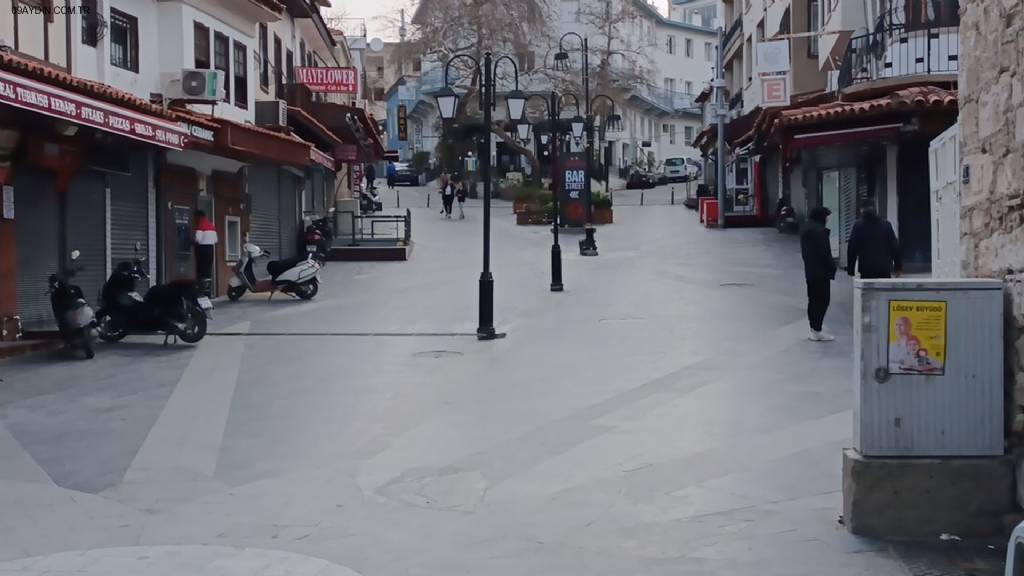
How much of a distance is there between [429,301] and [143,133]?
6.40 metres

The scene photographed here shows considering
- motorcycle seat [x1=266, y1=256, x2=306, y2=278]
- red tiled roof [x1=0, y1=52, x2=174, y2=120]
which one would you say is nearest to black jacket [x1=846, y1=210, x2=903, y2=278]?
red tiled roof [x1=0, y1=52, x2=174, y2=120]

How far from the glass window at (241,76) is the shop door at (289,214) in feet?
8.99

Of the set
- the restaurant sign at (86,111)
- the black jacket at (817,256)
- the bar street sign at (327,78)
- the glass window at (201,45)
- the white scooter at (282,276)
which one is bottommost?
the white scooter at (282,276)

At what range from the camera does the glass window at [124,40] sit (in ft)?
65.9

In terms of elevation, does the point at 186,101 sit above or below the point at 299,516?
above

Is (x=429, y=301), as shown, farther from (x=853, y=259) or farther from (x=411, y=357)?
(x=853, y=259)

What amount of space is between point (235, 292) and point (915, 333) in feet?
57.2

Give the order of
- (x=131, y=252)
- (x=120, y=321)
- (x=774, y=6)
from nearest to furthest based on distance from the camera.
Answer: (x=120, y=321) < (x=131, y=252) < (x=774, y=6)

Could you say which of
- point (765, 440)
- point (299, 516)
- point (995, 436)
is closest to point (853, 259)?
point (765, 440)

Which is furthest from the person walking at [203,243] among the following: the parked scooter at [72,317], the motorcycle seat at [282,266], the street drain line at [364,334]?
the parked scooter at [72,317]

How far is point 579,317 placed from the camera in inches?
699

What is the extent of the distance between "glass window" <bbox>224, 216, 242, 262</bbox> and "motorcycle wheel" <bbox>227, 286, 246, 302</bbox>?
1.50 m

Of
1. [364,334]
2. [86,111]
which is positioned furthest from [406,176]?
[86,111]

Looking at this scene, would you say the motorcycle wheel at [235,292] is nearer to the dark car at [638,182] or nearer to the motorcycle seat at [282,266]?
the motorcycle seat at [282,266]
